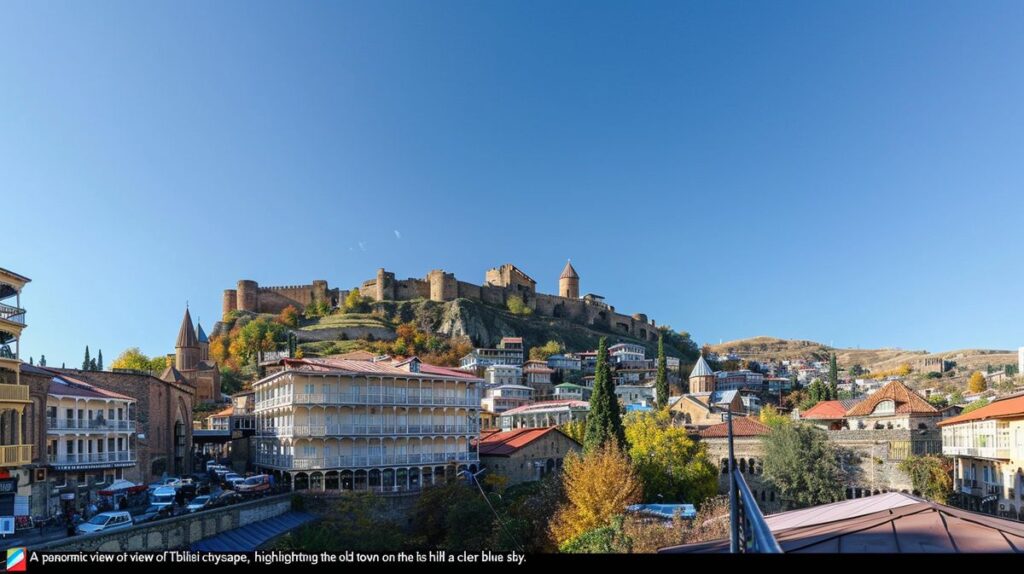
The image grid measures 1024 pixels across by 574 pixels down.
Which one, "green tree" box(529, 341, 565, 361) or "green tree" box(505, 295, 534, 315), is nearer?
"green tree" box(529, 341, 565, 361)

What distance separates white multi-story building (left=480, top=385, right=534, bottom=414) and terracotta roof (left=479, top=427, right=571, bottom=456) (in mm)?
19862

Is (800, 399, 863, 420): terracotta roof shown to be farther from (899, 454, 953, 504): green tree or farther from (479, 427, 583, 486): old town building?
(479, 427, 583, 486): old town building

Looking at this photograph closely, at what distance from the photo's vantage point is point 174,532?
2111 cm

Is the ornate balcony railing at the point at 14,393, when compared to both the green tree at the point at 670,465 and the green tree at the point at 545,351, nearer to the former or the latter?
the green tree at the point at 670,465

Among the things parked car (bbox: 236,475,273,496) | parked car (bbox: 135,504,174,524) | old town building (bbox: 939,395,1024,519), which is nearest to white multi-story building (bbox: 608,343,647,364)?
old town building (bbox: 939,395,1024,519)

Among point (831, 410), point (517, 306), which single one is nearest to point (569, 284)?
point (517, 306)

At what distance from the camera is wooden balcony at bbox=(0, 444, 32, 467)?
20.2 m

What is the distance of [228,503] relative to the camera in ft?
84.0

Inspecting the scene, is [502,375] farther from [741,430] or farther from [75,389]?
[75,389]

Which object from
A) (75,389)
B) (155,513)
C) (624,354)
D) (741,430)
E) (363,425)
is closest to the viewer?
(155,513)

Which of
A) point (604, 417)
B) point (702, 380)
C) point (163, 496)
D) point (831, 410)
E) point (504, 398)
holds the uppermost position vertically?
point (702, 380)

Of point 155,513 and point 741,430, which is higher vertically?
point 741,430

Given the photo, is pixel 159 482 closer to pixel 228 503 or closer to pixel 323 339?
pixel 228 503

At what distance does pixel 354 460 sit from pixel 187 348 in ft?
129
